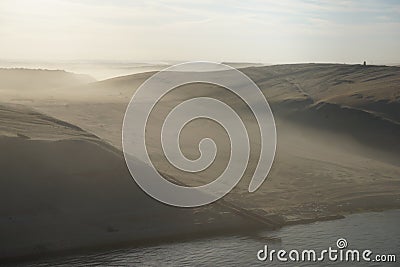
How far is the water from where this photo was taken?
71.9 ft

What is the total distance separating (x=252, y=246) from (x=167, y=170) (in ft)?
31.7

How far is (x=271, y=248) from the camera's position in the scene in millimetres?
23672

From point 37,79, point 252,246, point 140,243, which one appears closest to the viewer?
point 252,246

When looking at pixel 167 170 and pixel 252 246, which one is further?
pixel 167 170

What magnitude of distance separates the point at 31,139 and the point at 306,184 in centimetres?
1562

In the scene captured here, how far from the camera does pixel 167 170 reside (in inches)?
1282

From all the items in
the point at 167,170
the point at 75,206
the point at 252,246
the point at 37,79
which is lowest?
the point at 252,246

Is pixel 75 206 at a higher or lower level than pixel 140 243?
higher

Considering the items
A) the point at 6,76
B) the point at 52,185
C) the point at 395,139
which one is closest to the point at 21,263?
the point at 52,185

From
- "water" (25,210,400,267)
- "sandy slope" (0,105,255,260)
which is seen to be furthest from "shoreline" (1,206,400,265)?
"water" (25,210,400,267)

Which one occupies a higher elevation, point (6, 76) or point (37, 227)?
point (6, 76)

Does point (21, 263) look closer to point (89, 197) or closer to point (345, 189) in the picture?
point (89, 197)

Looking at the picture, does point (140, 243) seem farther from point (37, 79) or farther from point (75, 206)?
point (37, 79)

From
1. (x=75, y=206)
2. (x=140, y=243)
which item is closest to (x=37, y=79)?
(x=75, y=206)
